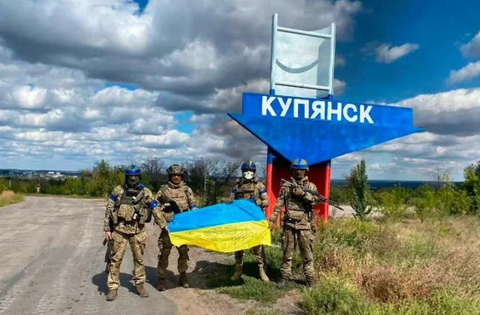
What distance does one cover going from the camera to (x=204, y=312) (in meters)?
6.50

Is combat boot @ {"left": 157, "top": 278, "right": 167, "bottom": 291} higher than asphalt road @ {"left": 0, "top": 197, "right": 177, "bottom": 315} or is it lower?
higher

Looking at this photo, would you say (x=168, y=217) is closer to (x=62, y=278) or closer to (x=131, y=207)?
(x=131, y=207)

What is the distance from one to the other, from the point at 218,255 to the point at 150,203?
3.87m

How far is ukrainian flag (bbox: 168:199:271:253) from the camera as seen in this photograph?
7.46 m

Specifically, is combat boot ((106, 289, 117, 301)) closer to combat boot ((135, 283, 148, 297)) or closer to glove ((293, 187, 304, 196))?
combat boot ((135, 283, 148, 297))

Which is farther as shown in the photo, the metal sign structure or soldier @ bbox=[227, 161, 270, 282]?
the metal sign structure

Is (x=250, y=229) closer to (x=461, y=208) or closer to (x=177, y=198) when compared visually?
(x=177, y=198)

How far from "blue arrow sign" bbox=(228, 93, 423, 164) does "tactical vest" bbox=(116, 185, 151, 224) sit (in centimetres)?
531

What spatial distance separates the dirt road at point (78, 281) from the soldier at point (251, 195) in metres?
0.82

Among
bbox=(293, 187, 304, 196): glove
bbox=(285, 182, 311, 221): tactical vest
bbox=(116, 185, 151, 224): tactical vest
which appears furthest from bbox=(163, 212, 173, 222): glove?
bbox=(293, 187, 304, 196): glove

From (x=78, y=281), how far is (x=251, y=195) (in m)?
3.58

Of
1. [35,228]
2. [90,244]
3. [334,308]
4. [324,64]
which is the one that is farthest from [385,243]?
[35,228]

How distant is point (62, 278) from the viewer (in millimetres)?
8312

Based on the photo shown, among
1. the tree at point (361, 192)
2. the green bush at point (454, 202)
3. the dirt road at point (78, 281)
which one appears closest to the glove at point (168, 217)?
the dirt road at point (78, 281)
